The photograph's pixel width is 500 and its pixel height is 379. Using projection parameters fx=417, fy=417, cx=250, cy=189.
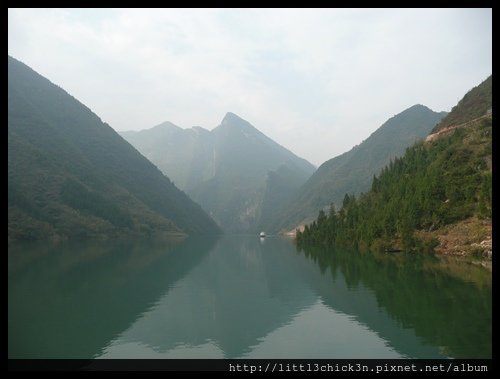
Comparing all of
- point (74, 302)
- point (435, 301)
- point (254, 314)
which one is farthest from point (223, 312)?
point (435, 301)

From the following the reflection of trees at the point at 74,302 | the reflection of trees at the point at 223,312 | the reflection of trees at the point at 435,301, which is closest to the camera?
the reflection of trees at the point at 435,301

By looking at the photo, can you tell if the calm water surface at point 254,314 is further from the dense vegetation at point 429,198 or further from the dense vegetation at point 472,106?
the dense vegetation at point 472,106

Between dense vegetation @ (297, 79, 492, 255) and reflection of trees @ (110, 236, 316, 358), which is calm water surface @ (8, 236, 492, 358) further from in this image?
dense vegetation @ (297, 79, 492, 255)

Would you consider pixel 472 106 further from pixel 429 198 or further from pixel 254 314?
pixel 254 314

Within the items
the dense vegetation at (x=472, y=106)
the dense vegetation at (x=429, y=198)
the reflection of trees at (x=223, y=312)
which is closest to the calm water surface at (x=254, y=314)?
the reflection of trees at (x=223, y=312)

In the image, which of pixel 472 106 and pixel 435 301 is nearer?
pixel 435 301

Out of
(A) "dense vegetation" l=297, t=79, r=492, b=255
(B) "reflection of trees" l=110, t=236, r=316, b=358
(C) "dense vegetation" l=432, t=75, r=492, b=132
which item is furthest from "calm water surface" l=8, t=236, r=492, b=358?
(C) "dense vegetation" l=432, t=75, r=492, b=132
